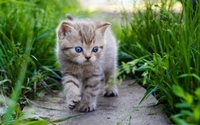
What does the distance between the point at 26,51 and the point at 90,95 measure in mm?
688

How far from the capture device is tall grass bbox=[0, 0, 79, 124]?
368 cm

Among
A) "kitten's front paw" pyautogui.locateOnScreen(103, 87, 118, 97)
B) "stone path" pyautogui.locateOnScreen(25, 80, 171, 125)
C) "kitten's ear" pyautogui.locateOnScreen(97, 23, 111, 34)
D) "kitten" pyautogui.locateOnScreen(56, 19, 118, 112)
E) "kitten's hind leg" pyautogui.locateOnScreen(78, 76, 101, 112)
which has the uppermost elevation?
"kitten's ear" pyautogui.locateOnScreen(97, 23, 111, 34)

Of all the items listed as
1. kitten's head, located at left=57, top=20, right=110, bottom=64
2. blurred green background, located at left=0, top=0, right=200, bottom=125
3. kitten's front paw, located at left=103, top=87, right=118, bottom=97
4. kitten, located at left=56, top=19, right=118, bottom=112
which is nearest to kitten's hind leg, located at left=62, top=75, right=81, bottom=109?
kitten, located at left=56, top=19, right=118, bottom=112

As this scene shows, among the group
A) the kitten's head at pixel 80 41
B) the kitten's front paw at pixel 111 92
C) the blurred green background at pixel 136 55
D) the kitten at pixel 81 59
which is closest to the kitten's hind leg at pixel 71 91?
the kitten at pixel 81 59

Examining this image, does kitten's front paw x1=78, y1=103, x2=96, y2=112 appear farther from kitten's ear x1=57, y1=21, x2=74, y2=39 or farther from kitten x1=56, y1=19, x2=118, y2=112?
kitten's ear x1=57, y1=21, x2=74, y2=39

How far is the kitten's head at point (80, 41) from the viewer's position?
361 centimetres

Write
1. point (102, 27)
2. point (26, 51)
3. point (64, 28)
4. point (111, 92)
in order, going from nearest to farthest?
1. point (26, 51)
2. point (64, 28)
3. point (102, 27)
4. point (111, 92)

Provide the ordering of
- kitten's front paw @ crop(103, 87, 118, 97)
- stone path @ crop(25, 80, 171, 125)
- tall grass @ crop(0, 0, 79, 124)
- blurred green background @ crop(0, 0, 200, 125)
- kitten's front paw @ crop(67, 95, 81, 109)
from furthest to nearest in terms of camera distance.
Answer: kitten's front paw @ crop(103, 87, 118, 97), tall grass @ crop(0, 0, 79, 124), kitten's front paw @ crop(67, 95, 81, 109), stone path @ crop(25, 80, 171, 125), blurred green background @ crop(0, 0, 200, 125)

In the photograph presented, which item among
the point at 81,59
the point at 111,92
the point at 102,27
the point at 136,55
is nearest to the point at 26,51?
the point at 81,59

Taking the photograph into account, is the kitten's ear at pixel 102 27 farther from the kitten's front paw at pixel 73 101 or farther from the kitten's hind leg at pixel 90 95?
the kitten's front paw at pixel 73 101

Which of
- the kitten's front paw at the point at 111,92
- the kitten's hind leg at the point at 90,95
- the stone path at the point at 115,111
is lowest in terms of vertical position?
the kitten's front paw at the point at 111,92

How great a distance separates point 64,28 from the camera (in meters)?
3.73

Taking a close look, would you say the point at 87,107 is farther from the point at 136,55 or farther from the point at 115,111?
the point at 136,55

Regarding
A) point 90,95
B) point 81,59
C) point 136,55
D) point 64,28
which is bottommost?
point 90,95
